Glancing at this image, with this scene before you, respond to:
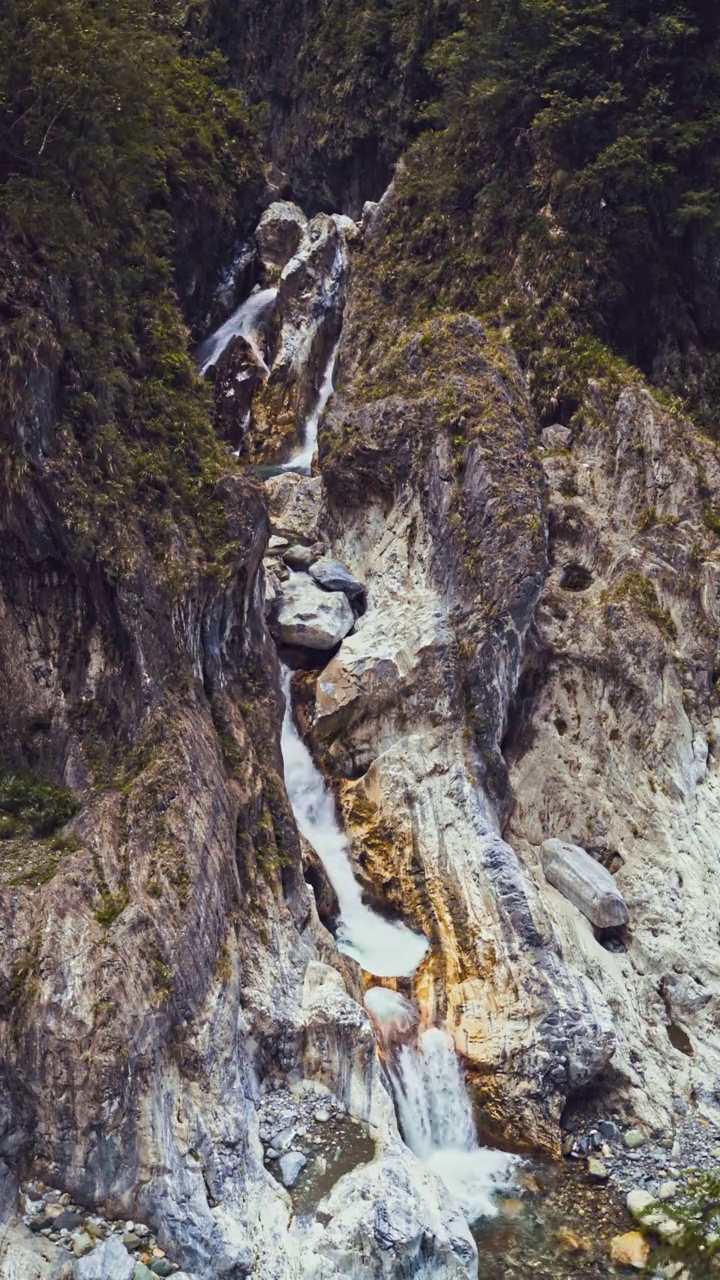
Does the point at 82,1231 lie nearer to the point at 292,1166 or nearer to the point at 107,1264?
the point at 107,1264

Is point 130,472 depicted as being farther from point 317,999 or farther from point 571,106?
point 571,106

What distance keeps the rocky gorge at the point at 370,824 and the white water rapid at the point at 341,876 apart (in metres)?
0.07

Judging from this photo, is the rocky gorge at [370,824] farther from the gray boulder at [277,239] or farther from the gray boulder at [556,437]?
the gray boulder at [277,239]

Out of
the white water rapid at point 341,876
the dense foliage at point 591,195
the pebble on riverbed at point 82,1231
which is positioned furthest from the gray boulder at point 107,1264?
the dense foliage at point 591,195

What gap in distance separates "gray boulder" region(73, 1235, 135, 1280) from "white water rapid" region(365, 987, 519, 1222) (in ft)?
17.8

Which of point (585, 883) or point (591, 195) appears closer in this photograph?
point (585, 883)

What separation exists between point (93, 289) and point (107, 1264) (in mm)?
14006

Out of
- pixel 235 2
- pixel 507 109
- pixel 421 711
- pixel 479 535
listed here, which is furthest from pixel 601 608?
pixel 235 2

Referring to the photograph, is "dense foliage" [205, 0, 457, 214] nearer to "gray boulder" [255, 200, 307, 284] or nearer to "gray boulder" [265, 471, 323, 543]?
"gray boulder" [255, 200, 307, 284]

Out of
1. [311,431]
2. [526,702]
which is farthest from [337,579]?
[311,431]

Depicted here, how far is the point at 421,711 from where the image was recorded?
68.4 ft

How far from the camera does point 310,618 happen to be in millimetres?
22250

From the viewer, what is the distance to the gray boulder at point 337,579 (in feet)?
76.5

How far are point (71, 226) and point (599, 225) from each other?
53.4 feet
